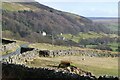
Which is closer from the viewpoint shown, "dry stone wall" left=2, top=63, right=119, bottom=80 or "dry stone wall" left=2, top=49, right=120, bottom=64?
"dry stone wall" left=2, top=63, right=119, bottom=80

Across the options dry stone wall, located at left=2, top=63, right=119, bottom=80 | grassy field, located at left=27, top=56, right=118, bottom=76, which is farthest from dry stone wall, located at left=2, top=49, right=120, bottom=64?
dry stone wall, located at left=2, top=63, right=119, bottom=80

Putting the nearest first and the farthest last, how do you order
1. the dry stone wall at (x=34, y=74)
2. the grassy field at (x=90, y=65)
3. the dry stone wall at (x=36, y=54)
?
1. the dry stone wall at (x=34, y=74)
2. the dry stone wall at (x=36, y=54)
3. the grassy field at (x=90, y=65)

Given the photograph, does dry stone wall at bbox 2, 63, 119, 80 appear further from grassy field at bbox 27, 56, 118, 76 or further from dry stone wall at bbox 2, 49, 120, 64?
grassy field at bbox 27, 56, 118, 76

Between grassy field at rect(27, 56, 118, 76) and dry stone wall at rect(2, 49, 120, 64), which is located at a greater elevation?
dry stone wall at rect(2, 49, 120, 64)

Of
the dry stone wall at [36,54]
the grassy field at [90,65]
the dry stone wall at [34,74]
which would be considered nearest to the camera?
the dry stone wall at [34,74]

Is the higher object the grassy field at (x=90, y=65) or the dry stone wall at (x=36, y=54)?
the dry stone wall at (x=36, y=54)

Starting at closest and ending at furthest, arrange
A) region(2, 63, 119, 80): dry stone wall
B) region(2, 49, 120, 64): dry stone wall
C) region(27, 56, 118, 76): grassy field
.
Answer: region(2, 63, 119, 80): dry stone wall → region(2, 49, 120, 64): dry stone wall → region(27, 56, 118, 76): grassy field

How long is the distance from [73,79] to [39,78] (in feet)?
13.2

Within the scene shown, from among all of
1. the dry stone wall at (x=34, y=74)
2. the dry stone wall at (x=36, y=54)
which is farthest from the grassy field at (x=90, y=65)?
the dry stone wall at (x=34, y=74)

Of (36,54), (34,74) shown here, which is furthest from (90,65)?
(34,74)

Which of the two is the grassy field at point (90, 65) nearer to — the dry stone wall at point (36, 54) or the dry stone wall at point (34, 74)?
the dry stone wall at point (36, 54)

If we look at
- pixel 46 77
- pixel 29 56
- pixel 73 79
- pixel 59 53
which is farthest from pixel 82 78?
pixel 59 53

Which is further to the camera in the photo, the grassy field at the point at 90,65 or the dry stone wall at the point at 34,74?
the grassy field at the point at 90,65

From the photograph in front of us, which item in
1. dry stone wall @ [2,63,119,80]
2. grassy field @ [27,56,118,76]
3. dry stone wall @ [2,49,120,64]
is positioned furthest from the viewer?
grassy field @ [27,56,118,76]
